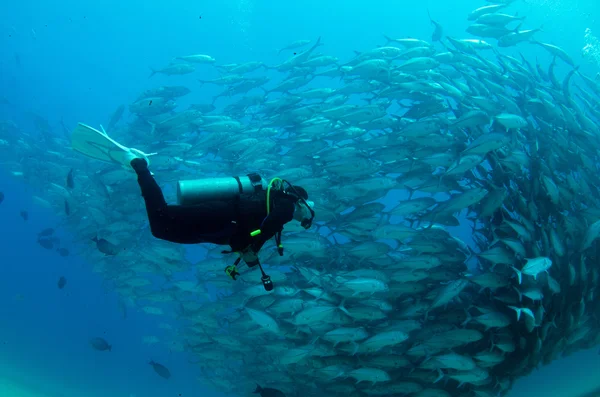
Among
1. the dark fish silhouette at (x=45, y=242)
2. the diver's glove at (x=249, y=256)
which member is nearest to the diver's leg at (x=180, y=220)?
the diver's glove at (x=249, y=256)

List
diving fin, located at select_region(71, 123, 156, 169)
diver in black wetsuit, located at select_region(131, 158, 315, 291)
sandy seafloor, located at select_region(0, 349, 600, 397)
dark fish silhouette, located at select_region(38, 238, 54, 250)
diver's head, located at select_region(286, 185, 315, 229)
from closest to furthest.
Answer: diver in black wetsuit, located at select_region(131, 158, 315, 291), diver's head, located at select_region(286, 185, 315, 229), diving fin, located at select_region(71, 123, 156, 169), sandy seafloor, located at select_region(0, 349, 600, 397), dark fish silhouette, located at select_region(38, 238, 54, 250)

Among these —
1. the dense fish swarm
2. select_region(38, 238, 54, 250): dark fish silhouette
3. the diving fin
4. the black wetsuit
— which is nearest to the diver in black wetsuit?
the black wetsuit

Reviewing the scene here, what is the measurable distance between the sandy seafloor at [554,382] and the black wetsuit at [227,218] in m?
7.77

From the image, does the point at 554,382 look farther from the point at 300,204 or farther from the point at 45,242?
the point at 45,242

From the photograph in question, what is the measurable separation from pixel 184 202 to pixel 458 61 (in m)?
7.26

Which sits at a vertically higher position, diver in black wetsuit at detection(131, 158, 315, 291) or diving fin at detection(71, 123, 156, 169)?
diving fin at detection(71, 123, 156, 169)

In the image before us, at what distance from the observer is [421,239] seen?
662 centimetres

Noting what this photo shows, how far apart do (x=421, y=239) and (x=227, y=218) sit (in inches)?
171

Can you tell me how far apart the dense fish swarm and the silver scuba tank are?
9.93ft

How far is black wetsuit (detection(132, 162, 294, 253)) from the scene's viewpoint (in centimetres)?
324

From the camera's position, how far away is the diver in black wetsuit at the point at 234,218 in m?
3.24

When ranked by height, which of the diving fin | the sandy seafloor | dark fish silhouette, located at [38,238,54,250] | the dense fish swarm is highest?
the diving fin

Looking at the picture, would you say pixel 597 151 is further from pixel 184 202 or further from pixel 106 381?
pixel 106 381

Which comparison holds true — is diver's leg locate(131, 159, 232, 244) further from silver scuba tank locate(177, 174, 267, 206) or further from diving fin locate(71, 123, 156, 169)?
diving fin locate(71, 123, 156, 169)
